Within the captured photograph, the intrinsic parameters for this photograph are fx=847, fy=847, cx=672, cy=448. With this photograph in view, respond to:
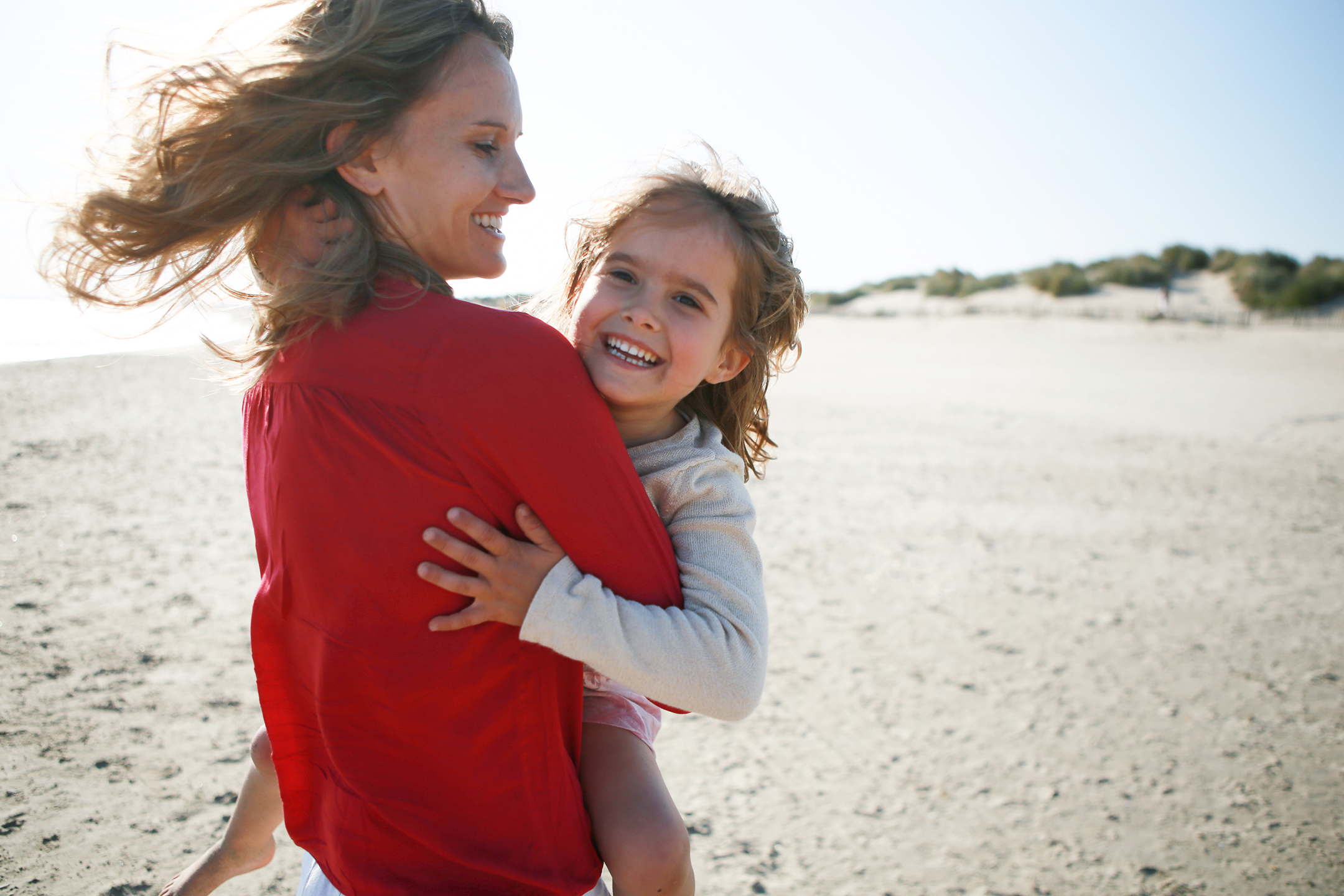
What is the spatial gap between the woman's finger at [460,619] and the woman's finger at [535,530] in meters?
0.14

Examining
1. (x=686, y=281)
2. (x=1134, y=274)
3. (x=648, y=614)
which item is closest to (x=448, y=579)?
(x=648, y=614)

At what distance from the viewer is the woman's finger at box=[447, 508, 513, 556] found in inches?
53.7

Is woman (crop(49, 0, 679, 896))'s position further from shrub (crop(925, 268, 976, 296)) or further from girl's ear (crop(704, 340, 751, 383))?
shrub (crop(925, 268, 976, 296))

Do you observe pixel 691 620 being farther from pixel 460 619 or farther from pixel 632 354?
pixel 632 354

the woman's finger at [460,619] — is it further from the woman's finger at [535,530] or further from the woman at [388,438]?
the woman's finger at [535,530]

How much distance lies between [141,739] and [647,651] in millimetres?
2954

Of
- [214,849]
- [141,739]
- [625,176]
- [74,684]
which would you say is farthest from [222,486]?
[625,176]

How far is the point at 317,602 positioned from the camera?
4.50 ft

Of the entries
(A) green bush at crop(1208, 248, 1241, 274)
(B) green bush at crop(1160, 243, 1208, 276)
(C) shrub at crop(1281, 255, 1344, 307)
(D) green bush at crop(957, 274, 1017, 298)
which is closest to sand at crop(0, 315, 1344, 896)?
(C) shrub at crop(1281, 255, 1344, 307)

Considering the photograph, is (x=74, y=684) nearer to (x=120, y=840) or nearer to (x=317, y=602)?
(x=120, y=840)

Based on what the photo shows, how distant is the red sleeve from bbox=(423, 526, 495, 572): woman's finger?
0.12 feet

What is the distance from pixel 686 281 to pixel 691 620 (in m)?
0.95

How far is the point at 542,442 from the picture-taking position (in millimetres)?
1359

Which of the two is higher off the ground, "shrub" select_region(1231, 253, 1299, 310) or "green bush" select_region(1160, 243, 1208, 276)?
"green bush" select_region(1160, 243, 1208, 276)
